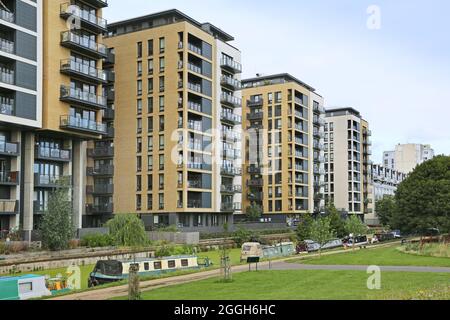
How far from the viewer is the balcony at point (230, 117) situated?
8538 cm

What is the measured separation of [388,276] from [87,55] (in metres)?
45.5

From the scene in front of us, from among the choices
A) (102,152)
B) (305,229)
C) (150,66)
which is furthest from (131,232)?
(150,66)

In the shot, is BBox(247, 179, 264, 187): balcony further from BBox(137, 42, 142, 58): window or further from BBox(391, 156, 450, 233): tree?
BBox(137, 42, 142, 58): window

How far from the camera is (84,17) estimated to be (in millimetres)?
61688

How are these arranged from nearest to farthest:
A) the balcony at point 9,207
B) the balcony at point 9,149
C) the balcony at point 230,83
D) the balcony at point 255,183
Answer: the balcony at point 9,207, the balcony at point 9,149, the balcony at point 230,83, the balcony at point 255,183

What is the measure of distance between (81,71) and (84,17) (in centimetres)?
634

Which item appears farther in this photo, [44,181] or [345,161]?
[345,161]

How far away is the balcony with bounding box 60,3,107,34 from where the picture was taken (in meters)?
59.2

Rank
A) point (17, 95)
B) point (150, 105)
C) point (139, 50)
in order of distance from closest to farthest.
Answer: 1. point (17, 95)
2. point (150, 105)
3. point (139, 50)

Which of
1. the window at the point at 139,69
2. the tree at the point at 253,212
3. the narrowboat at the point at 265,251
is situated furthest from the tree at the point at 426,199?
the window at the point at 139,69

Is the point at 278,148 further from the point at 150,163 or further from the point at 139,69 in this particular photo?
the point at 139,69

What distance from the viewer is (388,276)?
30391 mm

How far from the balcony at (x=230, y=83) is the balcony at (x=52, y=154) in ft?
101

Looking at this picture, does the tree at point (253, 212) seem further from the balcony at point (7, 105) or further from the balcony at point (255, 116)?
the balcony at point (7, 105)
